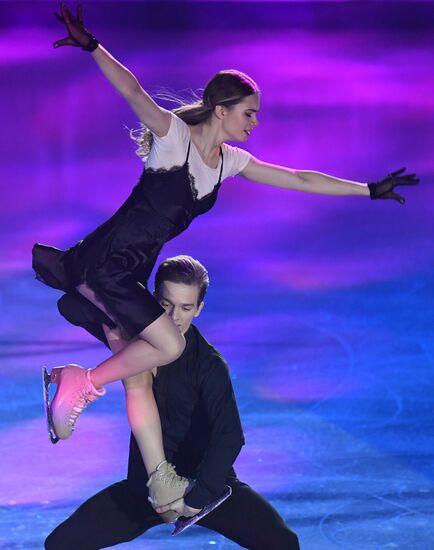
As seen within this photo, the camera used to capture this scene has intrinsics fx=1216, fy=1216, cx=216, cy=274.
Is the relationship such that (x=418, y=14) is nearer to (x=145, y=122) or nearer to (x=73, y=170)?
(x=73, y=170)

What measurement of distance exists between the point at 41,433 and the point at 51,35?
4673 mm

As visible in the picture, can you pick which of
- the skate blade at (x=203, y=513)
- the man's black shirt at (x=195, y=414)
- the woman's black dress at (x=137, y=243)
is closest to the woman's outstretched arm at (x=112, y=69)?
the woman's black dress at (x=137, y=243)

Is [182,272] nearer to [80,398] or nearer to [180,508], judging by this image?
[80,398]

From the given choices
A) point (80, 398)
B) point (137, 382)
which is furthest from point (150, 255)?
point (80, 398)

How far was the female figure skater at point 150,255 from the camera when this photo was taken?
12.3ft

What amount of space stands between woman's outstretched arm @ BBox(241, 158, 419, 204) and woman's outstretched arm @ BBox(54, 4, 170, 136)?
593 mm

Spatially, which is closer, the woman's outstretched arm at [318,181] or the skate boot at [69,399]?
the skate boot at [69,399]

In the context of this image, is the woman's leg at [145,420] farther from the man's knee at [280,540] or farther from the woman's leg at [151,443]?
the man's knee at [280,540]

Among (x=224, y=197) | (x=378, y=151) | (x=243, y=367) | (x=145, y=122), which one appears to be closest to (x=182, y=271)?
(x=145, y=122)

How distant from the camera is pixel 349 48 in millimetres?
9633

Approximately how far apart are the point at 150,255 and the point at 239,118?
51 cm

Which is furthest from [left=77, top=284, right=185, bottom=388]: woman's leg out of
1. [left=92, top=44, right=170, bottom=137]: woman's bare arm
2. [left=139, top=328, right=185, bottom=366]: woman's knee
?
[left=92, top=44, right=170, bottom=137]: woman's bare arm

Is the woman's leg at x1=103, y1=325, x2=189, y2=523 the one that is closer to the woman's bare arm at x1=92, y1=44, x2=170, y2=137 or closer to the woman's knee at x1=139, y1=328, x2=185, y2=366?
the woman's knee at x1=139, y1=328, x2=185, y2=366

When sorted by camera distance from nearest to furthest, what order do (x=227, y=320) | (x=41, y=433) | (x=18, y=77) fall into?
1. (x=41, y=433)
2. (x=227, y=320)
3. (x=18, y=77)
